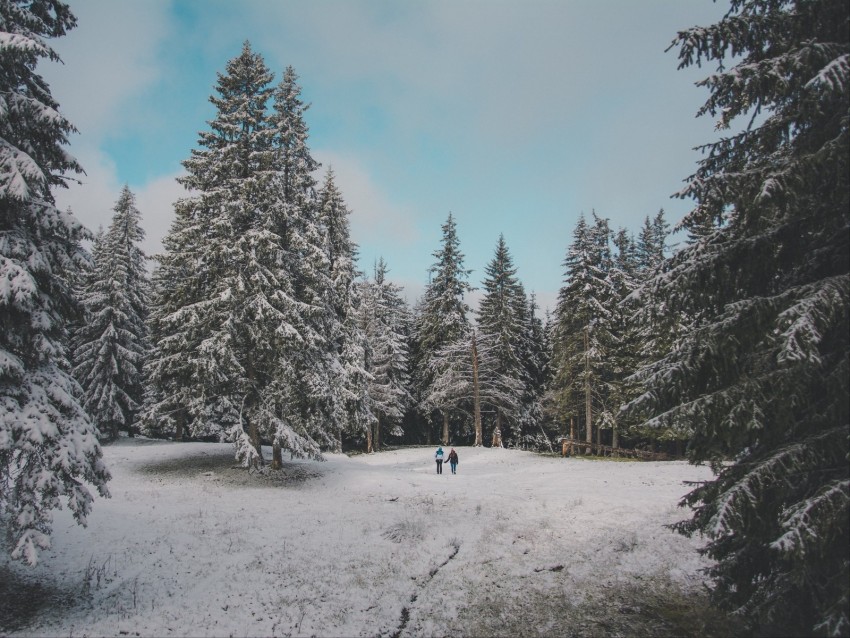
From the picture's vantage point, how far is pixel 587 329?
1318 inches

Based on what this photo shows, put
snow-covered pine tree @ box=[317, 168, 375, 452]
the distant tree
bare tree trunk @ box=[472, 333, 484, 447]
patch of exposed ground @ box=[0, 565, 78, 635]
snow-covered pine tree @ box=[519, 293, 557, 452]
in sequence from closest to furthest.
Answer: patch of exposed ground @ box=[0, 565, 78, 635], snow-covered pine tree @ box=[317, 168, 375, 452], bare tree trunk @ box=[472, 333, 484, 447], the distant tree, snow-covered pine tree @ box=[519, 293, 557, 452]

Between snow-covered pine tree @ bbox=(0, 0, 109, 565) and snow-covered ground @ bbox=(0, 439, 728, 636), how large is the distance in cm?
233

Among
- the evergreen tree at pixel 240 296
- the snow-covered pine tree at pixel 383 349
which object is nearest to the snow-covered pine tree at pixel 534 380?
the snow-covered pine tree at pixel 383 349

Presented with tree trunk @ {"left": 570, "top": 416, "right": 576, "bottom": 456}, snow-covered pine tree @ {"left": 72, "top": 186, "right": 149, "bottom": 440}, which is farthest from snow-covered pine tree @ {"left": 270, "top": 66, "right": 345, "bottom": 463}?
tree trunk @ {"left": 570, "top": 416, "right": 576, "bottom": 456}

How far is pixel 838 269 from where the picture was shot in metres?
6.61

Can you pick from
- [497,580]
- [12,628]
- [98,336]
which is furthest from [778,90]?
[98,336]

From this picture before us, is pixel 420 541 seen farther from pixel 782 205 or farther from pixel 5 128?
pixel 5 128

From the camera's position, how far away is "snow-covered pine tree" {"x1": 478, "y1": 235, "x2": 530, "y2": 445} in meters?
41.2

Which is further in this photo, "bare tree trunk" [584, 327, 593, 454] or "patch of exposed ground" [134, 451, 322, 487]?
"bare tree trunk" [584, 327, 593, 454]

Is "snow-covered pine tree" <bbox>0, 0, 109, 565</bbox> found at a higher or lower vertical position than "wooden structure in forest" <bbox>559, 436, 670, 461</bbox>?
higher

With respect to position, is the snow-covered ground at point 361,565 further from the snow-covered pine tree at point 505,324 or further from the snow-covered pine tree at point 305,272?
the snow-covered pine tree at point 505,324

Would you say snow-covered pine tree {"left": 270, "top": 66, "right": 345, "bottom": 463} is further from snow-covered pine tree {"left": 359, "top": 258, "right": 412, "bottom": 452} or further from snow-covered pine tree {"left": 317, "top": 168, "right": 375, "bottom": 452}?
snow-covered pine tree {"left": 359, "top": 258, "right": 412, "bottom": 452}

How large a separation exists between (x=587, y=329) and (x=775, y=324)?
92.4ft

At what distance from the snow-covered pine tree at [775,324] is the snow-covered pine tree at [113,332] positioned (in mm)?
35686
